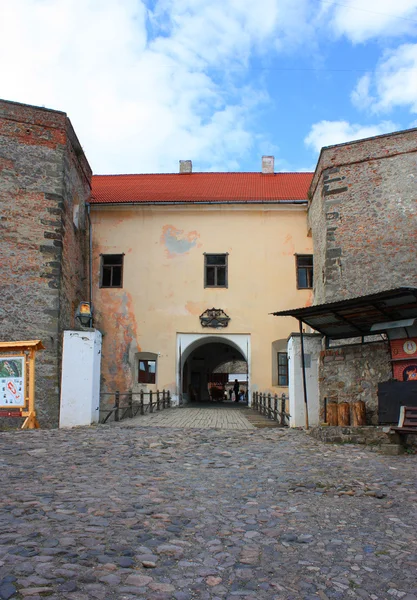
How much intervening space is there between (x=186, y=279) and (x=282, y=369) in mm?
5218

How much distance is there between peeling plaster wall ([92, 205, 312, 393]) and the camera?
20906 millimetres

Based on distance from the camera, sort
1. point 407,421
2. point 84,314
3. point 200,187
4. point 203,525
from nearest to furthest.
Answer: point 203,525 → point 407,421 → point 84,314 → point 200,187

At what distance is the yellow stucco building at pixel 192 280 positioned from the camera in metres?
20.9

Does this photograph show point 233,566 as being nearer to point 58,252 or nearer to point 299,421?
point 299,421

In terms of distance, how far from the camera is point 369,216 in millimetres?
16109

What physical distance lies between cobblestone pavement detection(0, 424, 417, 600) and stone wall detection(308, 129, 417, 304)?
8816 mm

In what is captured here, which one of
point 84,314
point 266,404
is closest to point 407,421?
point 84,314

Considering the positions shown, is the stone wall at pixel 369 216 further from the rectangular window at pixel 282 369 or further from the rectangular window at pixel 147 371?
the rectangular window at pixel 147 371

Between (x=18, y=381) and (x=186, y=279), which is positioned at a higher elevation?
(x=186, y=279)

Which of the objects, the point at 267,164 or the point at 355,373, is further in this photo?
the point at 267,164

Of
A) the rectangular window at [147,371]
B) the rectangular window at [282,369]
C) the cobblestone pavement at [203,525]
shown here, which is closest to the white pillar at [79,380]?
the cobblestone pavement at [203,525]

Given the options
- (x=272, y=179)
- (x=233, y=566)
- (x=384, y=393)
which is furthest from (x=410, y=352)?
(x=272, y=179)

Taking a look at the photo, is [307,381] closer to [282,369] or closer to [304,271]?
[282,369]

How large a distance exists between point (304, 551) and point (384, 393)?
6280 millimetres
